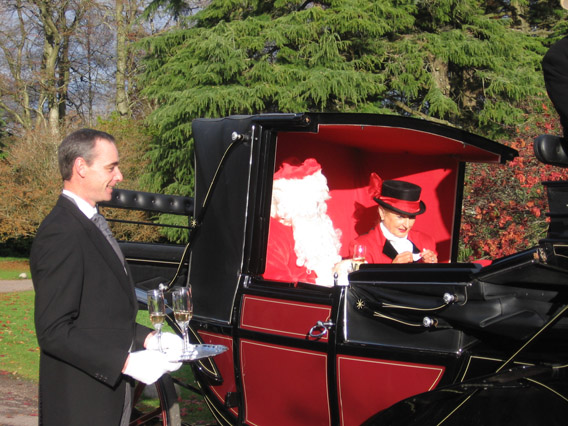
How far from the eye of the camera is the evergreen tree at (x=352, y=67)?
529 inches

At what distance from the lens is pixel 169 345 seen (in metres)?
2.78

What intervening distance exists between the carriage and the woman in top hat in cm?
35

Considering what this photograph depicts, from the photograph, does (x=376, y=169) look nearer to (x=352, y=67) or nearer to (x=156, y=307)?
(x=156, y=307)

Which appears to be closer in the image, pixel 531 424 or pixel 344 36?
pixel 531 424

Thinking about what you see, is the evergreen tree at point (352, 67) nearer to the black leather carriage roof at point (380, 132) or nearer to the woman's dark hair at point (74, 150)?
the black leather carriage roof at point (380, 132)

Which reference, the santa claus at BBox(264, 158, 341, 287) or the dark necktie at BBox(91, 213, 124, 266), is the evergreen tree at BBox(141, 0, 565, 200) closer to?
the santa claus at BBox(264, 158, 341, 287)

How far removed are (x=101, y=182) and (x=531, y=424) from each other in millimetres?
1817

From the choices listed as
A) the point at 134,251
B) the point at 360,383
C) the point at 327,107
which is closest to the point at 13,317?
the point at 134,251

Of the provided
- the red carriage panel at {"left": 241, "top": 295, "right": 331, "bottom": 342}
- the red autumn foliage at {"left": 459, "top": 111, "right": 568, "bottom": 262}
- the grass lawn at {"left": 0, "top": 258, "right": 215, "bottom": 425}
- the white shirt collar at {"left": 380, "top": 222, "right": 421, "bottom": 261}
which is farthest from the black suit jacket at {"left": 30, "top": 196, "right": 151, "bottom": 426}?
the red autumn foliage at {"left": 459, "top": 111, "right": 568, "bottom": 262}

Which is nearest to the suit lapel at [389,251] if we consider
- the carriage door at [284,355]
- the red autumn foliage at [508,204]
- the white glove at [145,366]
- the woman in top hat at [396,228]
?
the woman in top hat at [396,228]

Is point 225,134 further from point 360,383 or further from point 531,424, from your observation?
point 531,424

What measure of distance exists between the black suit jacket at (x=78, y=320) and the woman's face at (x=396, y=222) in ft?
7.78

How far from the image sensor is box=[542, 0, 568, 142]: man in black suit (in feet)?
8.20

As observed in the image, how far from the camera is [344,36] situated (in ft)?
46.6
